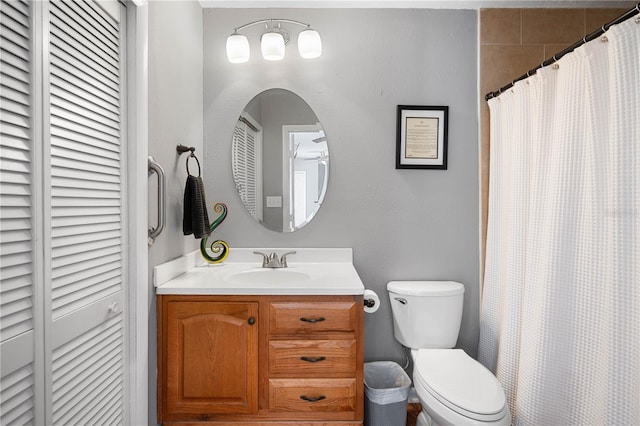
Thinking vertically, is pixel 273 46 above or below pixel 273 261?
above

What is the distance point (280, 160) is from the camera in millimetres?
2295

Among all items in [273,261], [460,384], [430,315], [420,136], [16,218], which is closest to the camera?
[16,218]

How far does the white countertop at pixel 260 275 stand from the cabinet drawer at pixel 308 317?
6 centimetres

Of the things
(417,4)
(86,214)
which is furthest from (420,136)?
(86,214)

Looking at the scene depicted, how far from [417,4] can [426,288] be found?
1.61m

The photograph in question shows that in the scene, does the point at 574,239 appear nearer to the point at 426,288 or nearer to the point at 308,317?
the point at 426,288

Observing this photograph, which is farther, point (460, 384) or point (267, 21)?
point (267, 21)

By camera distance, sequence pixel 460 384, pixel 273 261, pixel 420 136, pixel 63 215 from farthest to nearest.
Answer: pixel 420 136, pixel 273 261, pixel 460 384, pixel 63 215

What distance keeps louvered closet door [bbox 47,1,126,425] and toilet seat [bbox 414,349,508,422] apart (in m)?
1.25

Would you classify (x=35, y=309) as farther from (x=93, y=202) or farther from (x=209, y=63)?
(x=209, y=63)

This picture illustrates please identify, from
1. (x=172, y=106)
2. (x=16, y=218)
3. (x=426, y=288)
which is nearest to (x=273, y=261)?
(x=426, y=288)

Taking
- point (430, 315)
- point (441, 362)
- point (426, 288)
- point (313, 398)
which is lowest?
point (313, 398)

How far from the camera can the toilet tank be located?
2.04 m

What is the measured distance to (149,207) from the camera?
1.61 m
